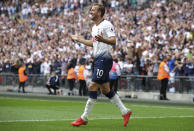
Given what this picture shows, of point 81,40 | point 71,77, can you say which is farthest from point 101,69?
point 71,77

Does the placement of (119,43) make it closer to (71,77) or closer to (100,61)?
(71,77)

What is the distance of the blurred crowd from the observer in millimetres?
24422

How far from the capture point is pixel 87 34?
30984mm

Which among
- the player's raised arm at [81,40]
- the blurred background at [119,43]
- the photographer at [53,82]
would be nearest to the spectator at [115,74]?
the blurred background at [119,43]

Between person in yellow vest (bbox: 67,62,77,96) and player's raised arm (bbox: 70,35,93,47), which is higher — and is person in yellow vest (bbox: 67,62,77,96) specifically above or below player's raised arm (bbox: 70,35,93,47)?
below

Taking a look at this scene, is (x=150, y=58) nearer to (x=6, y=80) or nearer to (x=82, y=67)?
(x=82, y=67)

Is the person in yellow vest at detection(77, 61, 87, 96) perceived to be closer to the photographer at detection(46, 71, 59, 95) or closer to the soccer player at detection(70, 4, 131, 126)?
the photographer at detection(46, 71, 59, 95)

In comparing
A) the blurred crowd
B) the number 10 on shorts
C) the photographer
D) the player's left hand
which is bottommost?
the photographer

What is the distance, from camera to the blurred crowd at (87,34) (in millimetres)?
24422

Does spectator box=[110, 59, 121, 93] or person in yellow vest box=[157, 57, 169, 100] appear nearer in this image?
person in yellow vest box=[157, 57, 169, 100]

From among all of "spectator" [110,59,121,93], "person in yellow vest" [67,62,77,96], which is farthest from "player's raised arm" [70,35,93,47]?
"person in yellow vest" [67,62,77,96]

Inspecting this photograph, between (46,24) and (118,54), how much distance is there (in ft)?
41.0

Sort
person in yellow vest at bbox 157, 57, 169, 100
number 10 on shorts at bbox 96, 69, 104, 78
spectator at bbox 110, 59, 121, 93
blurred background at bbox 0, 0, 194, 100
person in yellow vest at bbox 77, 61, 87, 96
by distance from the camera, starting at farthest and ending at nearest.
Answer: person in yellow vest at bbox 77, 61, 87, 96
spectator at bbox 110, 59, 121, 93
blurred background at bbox 0, 0, 194, 100
person in yellow vest at bbox 157, 57, 169, 100
number 10 on shorts at bbox 96, 69, 104, 78

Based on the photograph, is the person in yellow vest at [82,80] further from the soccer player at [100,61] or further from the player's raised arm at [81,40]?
the soccer player at [100,61]
